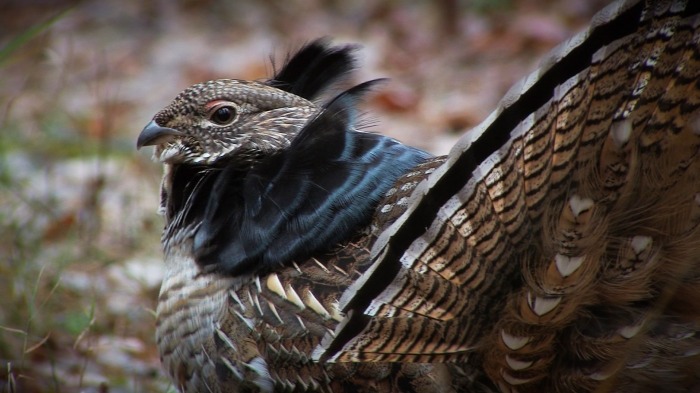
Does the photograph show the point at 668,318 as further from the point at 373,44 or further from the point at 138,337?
the point at 373,44

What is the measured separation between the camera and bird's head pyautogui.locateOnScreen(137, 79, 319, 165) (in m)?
3.70

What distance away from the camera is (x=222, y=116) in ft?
12.3

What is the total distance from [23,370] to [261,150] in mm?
1450

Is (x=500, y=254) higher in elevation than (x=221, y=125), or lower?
higher

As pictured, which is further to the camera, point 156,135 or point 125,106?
point 125,106

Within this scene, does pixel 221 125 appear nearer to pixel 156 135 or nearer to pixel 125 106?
pixel 156 135

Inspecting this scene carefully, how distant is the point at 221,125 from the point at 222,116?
44 millimetres

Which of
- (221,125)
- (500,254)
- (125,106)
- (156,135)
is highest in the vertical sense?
(500,254)

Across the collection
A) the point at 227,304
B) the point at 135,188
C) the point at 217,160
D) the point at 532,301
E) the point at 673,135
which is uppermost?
the point at 673,135

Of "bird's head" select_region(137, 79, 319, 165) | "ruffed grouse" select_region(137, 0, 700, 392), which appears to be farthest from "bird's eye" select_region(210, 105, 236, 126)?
"ruffed grouse" select_region(137, 0, 700, 392)

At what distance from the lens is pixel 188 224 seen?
362 centimetres

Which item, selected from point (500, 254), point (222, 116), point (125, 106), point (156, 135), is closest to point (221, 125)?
point (222, 116)

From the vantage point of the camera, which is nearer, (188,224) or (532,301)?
(532,301)

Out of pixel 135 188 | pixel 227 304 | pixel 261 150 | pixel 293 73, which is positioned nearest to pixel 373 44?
pixel 135 188
